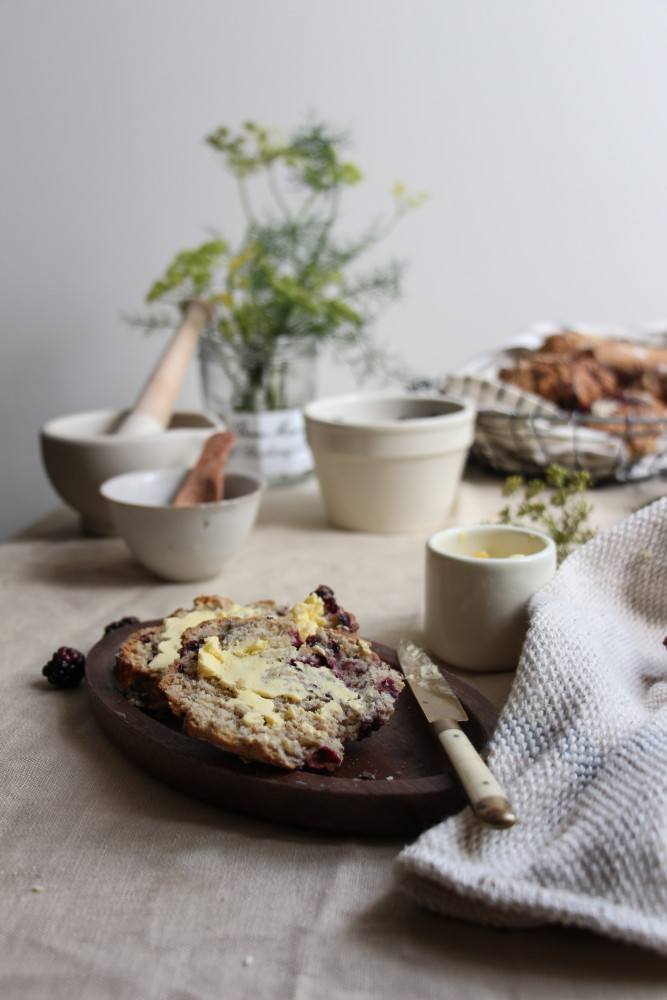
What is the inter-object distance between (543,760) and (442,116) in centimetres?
201

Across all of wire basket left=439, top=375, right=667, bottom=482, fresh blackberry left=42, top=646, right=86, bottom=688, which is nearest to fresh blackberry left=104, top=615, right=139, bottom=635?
fresh blackberry left=42, top=646, right=86, bottom=688

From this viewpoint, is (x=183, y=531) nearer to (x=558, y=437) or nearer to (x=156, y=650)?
(x=156, y=650)

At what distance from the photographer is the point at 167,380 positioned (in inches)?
64.4

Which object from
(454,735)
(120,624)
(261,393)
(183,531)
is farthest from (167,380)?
(454,735)

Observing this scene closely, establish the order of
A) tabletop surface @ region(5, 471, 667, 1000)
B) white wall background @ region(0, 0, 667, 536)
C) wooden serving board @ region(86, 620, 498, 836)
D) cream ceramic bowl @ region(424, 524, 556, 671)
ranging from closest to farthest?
1. tabletop surface @ region(5, 471, 667, 1000)
2. wooden serving board @ region(86, 620, 498, 836)
3. cream ceramic bowl @ region(424, 524, 556, 671)
4. white wall background @ region(0, 0, 667, 536)

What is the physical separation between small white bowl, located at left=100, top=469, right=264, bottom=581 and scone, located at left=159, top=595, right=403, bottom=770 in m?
0.38

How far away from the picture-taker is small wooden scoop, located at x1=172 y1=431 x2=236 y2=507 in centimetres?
139

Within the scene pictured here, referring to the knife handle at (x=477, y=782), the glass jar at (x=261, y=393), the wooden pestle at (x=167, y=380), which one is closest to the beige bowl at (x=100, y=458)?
the wooden pestle at (x=167, y=380)

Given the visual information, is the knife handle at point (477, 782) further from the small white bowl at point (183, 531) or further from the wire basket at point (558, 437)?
the wire basket at point (558, 437)

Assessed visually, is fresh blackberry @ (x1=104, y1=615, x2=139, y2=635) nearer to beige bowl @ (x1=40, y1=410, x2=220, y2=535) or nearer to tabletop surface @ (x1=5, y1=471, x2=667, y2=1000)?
tabletop surface @ (x1=5, y1=471, x2=667, y2=1000)

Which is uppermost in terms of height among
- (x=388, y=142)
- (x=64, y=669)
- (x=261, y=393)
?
(x=388, y=142)

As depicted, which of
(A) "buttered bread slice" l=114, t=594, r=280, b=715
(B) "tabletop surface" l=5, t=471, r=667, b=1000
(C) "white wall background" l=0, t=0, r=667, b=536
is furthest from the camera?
(C) "white wall background" l=0, t=0, r=667, b=536

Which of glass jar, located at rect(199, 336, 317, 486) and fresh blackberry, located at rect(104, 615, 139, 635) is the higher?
glass jar, located at rect(199, 336, 317, 486)

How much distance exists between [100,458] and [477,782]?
1013 mm
